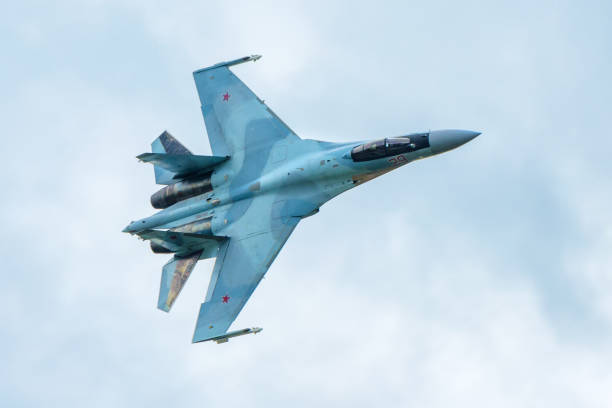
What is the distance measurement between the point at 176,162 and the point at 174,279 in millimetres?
4501

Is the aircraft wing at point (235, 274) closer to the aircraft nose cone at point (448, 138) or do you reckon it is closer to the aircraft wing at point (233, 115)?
the aircraft wing at point (233, 115)

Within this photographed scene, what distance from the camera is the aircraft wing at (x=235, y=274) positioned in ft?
133

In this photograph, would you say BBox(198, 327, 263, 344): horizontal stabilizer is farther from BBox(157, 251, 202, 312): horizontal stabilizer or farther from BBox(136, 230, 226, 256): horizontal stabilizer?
BBox(136, 230, 226, 256): horizontal stabilizer

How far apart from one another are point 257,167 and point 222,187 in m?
1.55

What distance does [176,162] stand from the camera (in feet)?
142

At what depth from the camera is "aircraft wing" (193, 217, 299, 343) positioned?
40.6 m

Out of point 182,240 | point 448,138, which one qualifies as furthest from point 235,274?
Result: point 448,138

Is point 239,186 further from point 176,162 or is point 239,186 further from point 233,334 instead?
point 233,334

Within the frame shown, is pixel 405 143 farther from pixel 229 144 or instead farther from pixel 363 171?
pixel 229 144

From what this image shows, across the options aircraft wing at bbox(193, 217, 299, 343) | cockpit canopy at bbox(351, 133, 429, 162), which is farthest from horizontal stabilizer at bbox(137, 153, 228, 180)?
cockpit canopy at bbox(351, 133, 429, 162)

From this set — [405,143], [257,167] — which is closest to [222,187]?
[257,167]

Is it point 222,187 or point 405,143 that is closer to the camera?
point 405,143

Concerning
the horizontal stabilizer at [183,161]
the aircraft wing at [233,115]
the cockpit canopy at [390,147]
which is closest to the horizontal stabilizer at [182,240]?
the horizontal stabilizer at [183,161]

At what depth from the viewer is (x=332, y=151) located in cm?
4103
